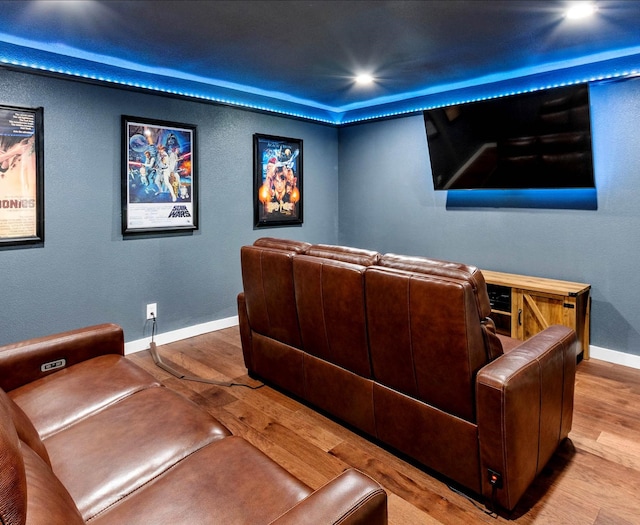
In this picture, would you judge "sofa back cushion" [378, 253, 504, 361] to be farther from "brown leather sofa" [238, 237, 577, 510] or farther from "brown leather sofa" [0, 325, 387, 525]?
"brown leather sofa" [0, 325, 387, 525]

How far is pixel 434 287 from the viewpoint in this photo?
1.76 metres

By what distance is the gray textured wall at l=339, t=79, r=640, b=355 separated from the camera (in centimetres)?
332

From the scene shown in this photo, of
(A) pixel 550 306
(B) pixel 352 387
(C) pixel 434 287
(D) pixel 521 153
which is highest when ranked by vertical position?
(D) pixel 521 153

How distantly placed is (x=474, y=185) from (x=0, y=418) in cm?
403

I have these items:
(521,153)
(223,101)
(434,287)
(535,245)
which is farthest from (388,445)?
(223,101)

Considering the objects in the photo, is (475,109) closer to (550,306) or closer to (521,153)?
(521,153)

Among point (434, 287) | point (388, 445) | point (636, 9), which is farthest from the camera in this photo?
point (636, 9)

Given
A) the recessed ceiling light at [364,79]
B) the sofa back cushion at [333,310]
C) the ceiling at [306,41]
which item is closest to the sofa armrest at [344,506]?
the sofa back cushion at [333,310]

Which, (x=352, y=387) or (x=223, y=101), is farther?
(x=223, y=101)

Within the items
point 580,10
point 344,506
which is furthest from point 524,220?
point 344,506

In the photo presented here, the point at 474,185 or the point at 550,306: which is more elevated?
the point at 474,185

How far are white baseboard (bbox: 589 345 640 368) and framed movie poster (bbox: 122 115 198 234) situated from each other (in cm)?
361

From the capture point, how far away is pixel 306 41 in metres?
2.96

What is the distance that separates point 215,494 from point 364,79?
3.68 meters
